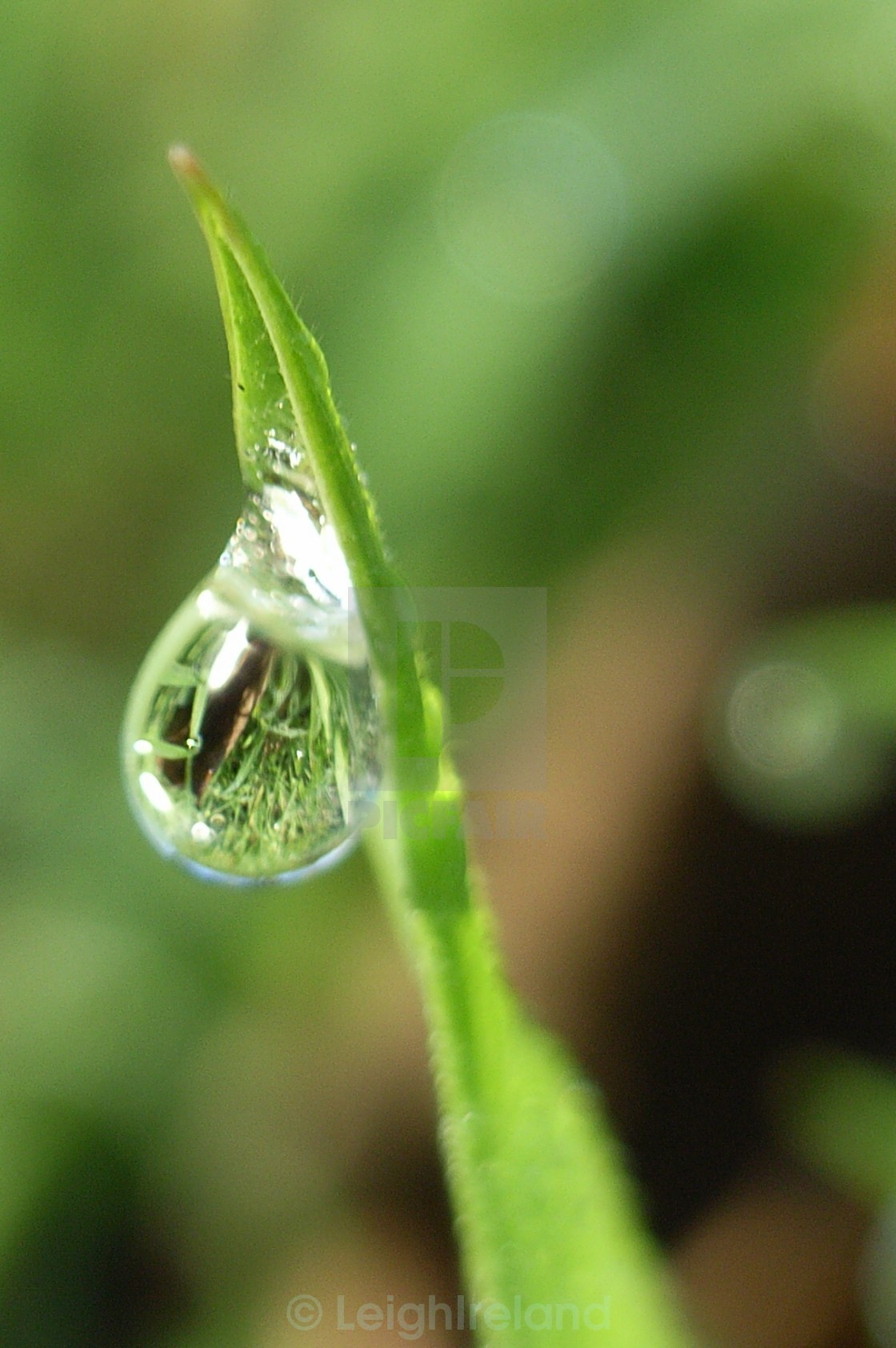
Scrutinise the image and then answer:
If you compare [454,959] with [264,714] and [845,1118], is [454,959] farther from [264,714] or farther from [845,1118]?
[845,1118]

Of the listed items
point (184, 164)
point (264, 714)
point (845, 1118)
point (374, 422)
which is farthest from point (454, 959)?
point (374, 422)

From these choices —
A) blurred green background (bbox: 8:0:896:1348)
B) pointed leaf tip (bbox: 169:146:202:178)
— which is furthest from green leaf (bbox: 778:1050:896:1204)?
pointed leaf tip (bbox: 169:146:202:178)

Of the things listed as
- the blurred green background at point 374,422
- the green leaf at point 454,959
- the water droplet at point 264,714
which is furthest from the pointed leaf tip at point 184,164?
the blurred green background at point 374,422

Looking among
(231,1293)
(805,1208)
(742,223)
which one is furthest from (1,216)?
(805,1208)

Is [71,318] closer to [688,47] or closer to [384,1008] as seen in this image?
[688,47]

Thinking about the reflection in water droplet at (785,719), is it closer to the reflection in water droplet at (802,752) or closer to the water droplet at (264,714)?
the reflection in water droplet at (802,752)

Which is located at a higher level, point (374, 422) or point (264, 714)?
point (374, 422)

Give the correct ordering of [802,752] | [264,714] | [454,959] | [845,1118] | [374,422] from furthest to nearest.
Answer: [374,422]
[802,752]
[845,1118]
[264,714]
[454,959]
